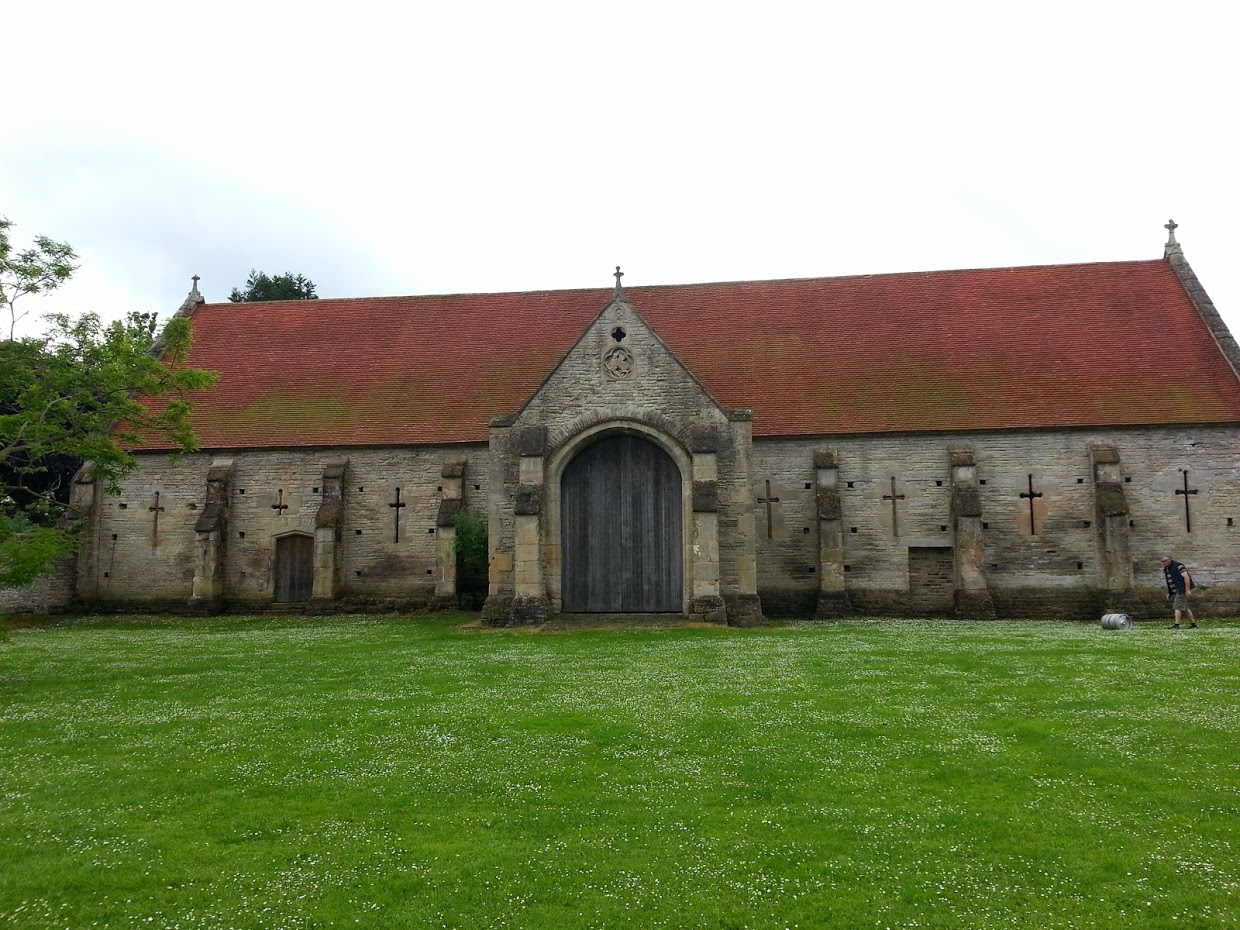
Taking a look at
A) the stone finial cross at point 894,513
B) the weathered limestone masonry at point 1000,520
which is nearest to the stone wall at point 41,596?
the weathered limestone masonry at point 1000,520

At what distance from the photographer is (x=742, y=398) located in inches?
1037

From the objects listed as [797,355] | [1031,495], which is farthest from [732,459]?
[1031,495]

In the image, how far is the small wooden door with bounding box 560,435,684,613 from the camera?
858 inches

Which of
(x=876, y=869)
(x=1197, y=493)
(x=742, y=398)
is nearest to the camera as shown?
(x=876, y=869)

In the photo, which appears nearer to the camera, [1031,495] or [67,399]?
[67,399]

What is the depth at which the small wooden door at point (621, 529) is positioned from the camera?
71.5 feet

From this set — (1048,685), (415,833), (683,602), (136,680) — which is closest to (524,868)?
(415,833)

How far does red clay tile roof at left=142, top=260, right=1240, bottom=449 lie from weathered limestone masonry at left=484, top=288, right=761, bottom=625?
4.67 meters

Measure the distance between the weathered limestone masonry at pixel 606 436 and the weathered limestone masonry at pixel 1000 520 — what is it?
11.9ft

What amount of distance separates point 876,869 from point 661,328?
2407 centimetres

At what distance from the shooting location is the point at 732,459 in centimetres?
2139

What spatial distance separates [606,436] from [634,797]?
14745mm

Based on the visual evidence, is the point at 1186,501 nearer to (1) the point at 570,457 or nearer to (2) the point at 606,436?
(2) the point at 606,436

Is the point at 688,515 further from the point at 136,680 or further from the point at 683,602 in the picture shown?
the point at 136,680
